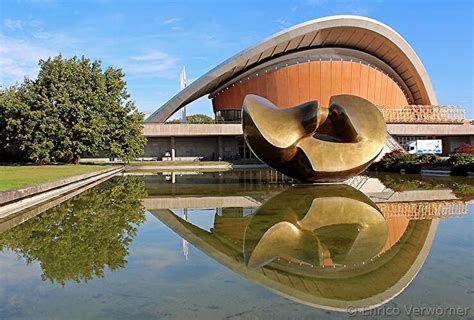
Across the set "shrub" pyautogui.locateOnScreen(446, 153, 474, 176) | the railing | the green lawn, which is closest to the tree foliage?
the green lawn

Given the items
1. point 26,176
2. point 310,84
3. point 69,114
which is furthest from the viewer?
point 310,84

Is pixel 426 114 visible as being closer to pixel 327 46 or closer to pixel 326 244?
pixel 327 46

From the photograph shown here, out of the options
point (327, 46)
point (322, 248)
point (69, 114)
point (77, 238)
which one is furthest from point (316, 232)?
point (327, 46)

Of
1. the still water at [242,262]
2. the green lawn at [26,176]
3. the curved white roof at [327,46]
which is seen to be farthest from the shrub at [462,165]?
the curved white roof at [327,46]

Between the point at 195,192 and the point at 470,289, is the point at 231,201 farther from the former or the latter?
the point at 470,289

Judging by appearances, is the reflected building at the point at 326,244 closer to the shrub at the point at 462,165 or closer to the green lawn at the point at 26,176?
the green lawn at the point at 26,176

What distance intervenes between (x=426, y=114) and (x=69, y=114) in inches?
1308

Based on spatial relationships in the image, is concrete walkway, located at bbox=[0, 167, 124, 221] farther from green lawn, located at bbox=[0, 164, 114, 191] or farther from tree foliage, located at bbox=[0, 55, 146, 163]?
tree foliage, located at bbox=[0, 55, 146, 163]

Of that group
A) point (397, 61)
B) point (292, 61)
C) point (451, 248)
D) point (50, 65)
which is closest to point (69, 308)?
point (451, 248)

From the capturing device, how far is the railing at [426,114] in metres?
41.6

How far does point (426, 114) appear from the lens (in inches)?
1708

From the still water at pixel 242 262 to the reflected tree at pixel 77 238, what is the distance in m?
0.02

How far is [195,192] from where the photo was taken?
14422mm

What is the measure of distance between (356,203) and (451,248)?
415cm
